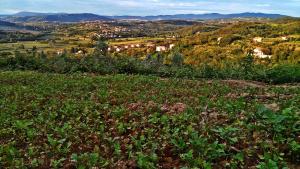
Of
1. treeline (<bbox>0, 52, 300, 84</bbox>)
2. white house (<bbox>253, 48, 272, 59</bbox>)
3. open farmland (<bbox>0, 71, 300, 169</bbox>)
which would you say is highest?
open farmland (<bbox>0, 71, 300, 169</bbox>)

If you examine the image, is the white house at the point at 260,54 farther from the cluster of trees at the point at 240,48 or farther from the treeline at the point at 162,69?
the treeline at the point at 162,69

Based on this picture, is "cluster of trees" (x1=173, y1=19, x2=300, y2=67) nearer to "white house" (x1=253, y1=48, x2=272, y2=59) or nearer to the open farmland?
"white house" (x1=253, y1=48, x2=272, y2=59)

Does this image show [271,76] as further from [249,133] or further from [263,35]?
[263,35]

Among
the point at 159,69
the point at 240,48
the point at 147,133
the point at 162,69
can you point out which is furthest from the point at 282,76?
the point at 240,48

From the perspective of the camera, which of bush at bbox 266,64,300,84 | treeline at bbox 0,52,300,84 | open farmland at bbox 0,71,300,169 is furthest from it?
treeline at bbox 0,52,300,84

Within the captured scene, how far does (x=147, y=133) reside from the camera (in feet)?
41.7

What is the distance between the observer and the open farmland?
1018 cm

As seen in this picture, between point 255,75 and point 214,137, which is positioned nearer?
point 214,137

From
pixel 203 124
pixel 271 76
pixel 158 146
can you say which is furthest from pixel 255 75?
pixel 158 146

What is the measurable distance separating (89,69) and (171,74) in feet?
21.5

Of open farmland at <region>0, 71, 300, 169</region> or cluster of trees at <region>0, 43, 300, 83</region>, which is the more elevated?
open farmland at <region>0, 71, 300, 169</region>

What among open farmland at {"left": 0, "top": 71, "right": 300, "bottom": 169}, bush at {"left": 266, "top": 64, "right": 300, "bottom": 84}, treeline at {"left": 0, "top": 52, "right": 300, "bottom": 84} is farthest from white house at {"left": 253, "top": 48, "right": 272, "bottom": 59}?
open farmland at {"left": 0, "top": 71, "right": 300, "bottom": 169}

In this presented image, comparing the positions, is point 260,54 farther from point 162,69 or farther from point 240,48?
point 162,69

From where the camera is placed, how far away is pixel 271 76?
3109 cm
